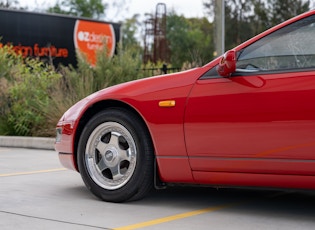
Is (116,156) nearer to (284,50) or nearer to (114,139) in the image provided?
(114,139)

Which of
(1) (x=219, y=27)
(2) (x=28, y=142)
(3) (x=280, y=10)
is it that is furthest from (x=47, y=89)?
(3) (x=280, y=10)

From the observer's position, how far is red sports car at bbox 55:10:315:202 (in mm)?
4379

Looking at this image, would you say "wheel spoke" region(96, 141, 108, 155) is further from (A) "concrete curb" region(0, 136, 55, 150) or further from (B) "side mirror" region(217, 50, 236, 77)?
(A) "concrete curb" region(0, 136, 55, 150)

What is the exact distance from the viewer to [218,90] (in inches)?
184

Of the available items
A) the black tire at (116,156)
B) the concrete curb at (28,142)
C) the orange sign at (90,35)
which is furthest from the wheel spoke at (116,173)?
the orange sign at (90,35)

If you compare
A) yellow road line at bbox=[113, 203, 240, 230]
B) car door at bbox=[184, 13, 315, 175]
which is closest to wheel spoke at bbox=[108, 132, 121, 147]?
car door at bbox=[184, 13, 315, 175]

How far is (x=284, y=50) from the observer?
15.2 feet

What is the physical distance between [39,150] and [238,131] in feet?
21.6

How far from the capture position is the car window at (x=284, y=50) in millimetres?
4543

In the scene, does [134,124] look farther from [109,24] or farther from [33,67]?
[109,24]

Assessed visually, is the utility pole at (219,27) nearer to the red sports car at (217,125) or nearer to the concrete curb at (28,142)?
the concrete curb at (28,142)

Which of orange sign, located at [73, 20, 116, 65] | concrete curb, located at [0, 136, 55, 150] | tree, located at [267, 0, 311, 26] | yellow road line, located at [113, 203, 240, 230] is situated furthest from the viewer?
tree, located at [267, 0, 311, 26]

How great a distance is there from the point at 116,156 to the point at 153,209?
57cm

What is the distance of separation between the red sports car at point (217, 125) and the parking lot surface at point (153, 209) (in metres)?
0.25
